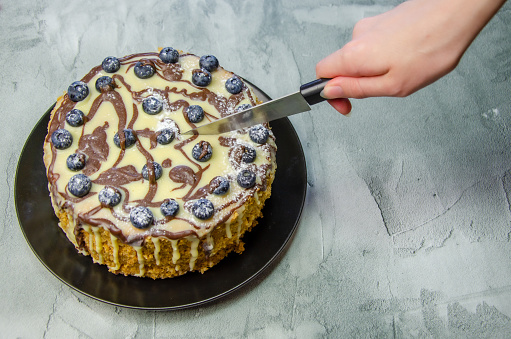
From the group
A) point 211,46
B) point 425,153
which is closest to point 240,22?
point 211,46

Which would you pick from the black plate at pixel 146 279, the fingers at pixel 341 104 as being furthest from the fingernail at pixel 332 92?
the black plate at pixel 146 279

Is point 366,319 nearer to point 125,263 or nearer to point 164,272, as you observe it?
point 164,272

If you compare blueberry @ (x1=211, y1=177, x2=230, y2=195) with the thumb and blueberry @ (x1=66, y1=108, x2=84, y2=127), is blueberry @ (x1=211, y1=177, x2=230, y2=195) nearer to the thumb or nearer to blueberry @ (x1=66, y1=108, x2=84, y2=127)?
the thumb

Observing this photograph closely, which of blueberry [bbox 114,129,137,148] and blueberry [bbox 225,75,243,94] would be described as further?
blueberry [bbox 225,75,243,94]

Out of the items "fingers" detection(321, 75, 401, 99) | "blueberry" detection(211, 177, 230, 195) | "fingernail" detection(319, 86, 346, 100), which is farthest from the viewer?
"blueberry" detection(211, 177, 230, 195)

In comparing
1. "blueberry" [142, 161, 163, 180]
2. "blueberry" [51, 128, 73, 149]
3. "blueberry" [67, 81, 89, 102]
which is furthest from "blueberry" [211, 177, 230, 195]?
"blueberry" [67, 81, 89, 102]

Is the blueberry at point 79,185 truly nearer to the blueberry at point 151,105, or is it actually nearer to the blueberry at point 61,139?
the blueberry at point 61,139
